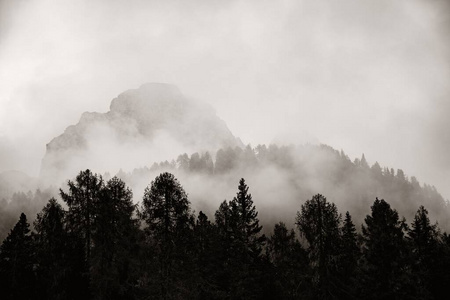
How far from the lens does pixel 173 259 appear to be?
109 ft

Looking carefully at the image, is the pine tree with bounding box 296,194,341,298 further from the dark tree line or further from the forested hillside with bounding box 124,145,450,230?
the forested hillside with bounding box 124,145,450,230

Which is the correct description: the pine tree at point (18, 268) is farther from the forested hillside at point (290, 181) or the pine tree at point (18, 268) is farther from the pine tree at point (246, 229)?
the forested hillside at point (290, 181)

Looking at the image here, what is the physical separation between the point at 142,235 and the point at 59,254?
24.7ft

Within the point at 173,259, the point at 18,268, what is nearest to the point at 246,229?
the point at 173,259

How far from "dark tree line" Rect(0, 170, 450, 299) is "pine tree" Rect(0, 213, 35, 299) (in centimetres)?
9

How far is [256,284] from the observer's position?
36.6 meters

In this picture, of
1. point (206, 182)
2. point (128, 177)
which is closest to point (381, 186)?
point (206, 182)

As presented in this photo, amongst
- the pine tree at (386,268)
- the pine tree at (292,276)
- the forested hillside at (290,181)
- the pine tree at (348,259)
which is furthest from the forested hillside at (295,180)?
the pine tree at (386,268)

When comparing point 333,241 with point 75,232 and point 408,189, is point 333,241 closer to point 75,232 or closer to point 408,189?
point 75,232

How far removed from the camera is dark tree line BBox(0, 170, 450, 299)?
102ft

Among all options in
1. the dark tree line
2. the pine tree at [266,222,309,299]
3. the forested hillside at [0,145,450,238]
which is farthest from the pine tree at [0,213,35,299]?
the forested hillside at [0,145,450,238]

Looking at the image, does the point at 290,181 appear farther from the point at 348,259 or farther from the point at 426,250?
the point at 426,250

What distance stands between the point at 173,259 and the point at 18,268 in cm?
1613

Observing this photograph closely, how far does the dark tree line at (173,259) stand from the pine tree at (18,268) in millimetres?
92
